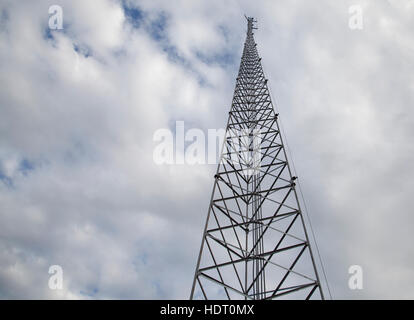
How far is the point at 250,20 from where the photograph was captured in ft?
99.2

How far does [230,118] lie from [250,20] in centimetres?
1962

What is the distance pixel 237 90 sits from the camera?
18781 millimetres

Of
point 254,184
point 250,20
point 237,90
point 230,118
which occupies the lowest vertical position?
point 254,184
